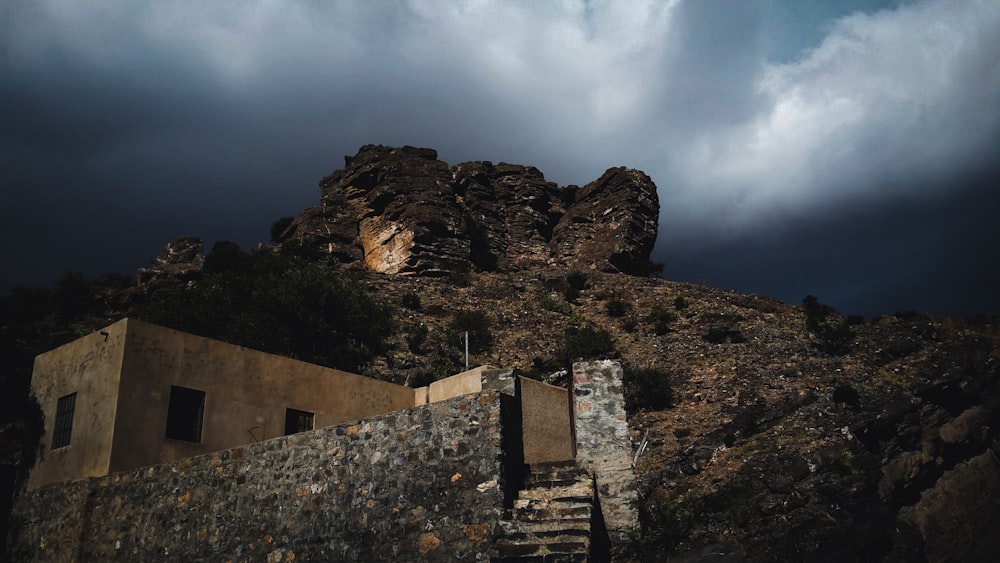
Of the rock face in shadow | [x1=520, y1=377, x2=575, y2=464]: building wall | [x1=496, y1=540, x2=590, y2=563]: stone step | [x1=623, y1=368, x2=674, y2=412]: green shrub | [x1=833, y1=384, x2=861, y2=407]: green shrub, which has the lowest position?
[x1=496, y1=540, x2=590, y2=563]: stone step

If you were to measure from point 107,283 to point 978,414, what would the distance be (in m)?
44.3

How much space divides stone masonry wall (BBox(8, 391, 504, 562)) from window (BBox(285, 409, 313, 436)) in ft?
13.6

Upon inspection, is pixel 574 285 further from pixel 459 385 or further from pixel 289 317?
pixel 459 385

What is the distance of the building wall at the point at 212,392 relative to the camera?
14.3 m

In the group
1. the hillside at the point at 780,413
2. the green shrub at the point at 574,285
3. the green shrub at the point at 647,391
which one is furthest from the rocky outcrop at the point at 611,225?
the green shrub at the point at 647,391

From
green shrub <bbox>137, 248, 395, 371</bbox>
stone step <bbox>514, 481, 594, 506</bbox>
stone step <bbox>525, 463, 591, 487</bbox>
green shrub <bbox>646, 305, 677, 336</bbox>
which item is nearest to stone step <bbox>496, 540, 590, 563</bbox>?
stone step <bbox>514, 481, 594, 506</bbox>

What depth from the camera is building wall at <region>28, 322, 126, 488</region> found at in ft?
46.6

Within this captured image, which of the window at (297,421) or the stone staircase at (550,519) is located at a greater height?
the window at (297,421)

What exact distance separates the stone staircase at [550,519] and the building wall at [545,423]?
1196 mm

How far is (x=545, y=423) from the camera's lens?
40.9 feet

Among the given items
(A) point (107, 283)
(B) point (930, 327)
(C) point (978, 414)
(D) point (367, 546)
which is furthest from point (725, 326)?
(A) point (107, 283)

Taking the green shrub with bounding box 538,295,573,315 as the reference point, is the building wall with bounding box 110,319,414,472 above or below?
below

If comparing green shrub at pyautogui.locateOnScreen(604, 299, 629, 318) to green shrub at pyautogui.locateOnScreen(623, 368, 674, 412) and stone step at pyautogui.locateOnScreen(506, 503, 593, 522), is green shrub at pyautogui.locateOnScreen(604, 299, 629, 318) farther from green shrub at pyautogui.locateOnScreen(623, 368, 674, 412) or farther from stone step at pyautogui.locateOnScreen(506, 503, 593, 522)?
stone step at pyautogui.locateOnScreen(506, 503, 593, 522)

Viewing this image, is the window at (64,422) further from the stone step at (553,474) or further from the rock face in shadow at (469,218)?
the rock face in shadow at (469,218)
